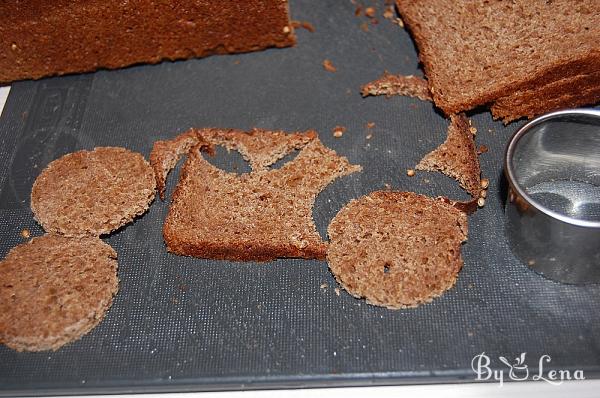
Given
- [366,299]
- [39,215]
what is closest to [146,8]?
[39,215]

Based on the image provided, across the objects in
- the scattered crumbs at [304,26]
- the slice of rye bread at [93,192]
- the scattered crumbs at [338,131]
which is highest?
the scattered crumbs at [304,26]

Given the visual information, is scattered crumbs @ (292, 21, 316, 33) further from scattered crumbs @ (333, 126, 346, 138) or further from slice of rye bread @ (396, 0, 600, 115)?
scattered crumbs @ (333, 126, 346, 138)

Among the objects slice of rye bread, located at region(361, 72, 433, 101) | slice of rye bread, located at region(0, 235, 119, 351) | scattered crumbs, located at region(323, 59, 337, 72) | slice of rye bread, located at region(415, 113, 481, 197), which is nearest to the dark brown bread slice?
slice of rye bread, located at region(0, 235, 119, 351)

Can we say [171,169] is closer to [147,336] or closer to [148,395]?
[147,336]

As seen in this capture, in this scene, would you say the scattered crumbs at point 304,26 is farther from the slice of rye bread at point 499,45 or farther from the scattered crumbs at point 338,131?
the scattered crumbs at point 338,131

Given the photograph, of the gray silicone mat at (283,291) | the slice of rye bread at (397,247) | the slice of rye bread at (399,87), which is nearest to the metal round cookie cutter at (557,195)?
the gray silicone mat at (283,291)

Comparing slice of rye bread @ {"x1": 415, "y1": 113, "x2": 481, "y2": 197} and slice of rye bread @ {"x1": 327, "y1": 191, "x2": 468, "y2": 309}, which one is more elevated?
slice of rye bread @ {"x1": 415, "y1": 113, "x2": 481, "y2": 197}
